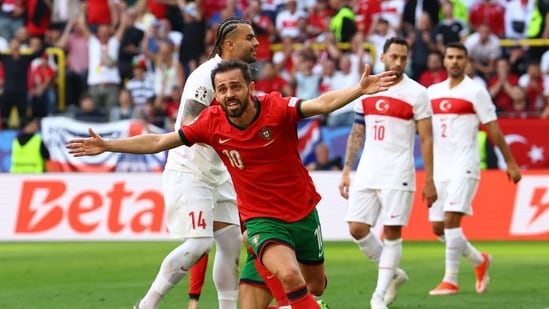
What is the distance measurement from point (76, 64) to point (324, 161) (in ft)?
21.3

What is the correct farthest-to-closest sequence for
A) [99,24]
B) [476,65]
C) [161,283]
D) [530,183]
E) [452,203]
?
[99,24] → [476,65] → [530,183] → [452,203] → [161,283]

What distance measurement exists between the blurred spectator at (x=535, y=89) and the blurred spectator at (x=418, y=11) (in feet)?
6.98

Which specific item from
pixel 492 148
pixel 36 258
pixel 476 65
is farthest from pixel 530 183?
pixel 36 258

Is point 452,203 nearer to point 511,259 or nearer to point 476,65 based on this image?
point 511,259

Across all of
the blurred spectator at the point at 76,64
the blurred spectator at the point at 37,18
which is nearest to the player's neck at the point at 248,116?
the blurred spectator at the point at 76,64

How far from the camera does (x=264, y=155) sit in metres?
8.91

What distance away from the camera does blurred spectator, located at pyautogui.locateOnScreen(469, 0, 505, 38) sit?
2453cm

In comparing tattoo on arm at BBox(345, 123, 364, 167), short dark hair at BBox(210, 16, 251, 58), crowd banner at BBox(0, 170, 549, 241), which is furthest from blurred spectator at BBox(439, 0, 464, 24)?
short dark hair at BBox(210, 16, 251, 58)

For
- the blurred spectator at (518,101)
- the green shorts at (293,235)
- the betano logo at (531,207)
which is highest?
the green shorts at (293,235)

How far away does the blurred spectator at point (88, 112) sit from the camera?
2297 cm

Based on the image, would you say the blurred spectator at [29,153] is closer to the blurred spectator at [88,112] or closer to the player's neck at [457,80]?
the blurred spectator at [88,112]

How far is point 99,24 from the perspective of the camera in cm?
2577

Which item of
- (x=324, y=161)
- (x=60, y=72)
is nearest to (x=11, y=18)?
(x=60, y=72)

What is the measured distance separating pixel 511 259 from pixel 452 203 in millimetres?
3761
